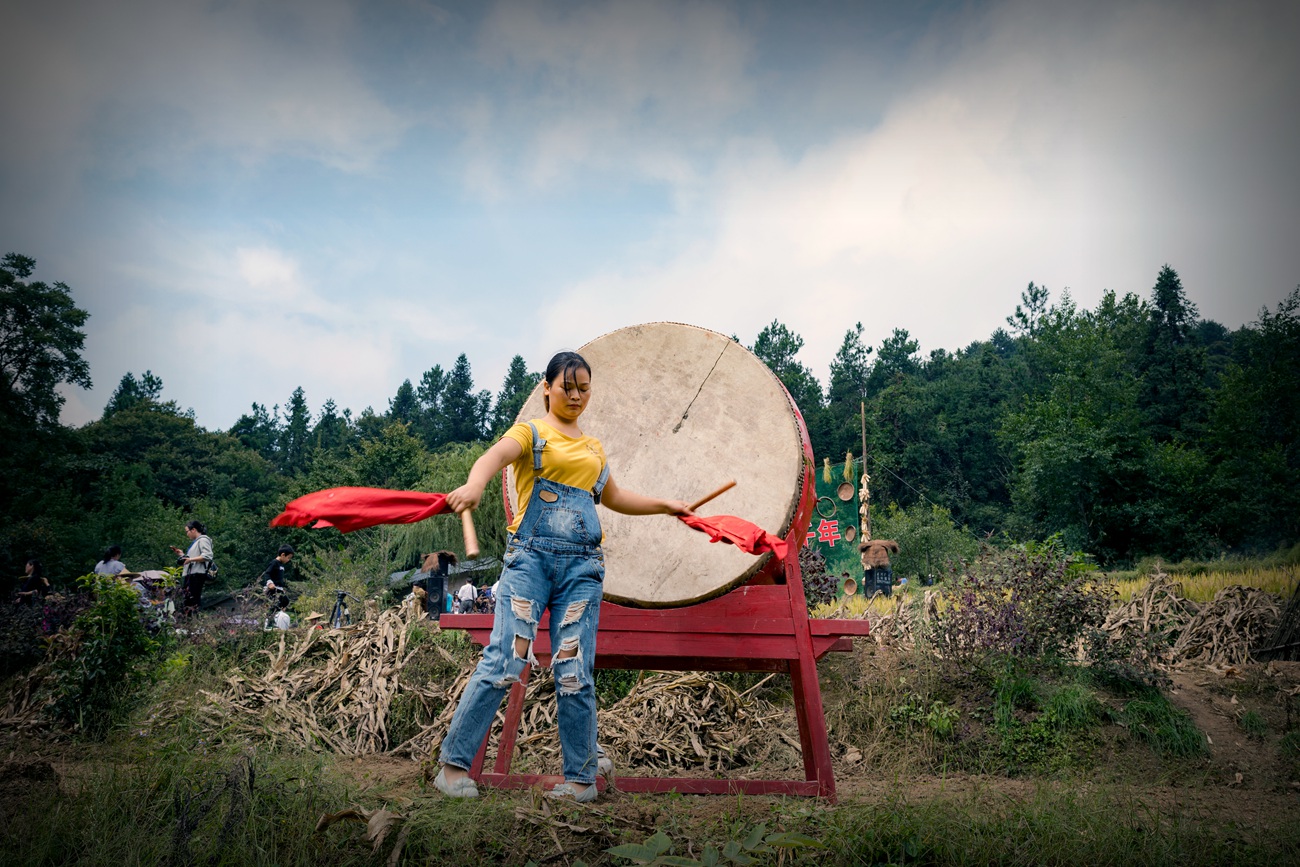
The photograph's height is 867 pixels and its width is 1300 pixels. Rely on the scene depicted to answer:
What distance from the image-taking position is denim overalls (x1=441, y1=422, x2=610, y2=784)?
8.73 ft

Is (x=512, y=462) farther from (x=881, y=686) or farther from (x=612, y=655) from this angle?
(x=881, y=686)

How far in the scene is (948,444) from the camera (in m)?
54.2

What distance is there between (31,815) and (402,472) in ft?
117

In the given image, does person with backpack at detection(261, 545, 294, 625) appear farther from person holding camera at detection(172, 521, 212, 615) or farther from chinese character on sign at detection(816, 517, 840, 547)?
chinese character on sign at detection(816, 517, 840, 547)

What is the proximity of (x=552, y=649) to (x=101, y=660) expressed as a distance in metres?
3.62

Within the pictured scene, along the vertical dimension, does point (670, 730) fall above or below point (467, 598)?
below

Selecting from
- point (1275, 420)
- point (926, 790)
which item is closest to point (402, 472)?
point (1275, 420)

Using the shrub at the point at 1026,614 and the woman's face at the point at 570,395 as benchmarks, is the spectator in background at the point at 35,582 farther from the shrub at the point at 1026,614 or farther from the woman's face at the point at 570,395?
the shrub at the point at 1026,614

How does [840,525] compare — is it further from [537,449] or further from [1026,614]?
[537,449]

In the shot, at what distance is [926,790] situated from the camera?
151 inches

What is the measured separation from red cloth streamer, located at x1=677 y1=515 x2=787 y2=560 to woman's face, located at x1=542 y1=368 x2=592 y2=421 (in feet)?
2.09

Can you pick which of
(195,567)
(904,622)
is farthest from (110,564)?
(904,622)

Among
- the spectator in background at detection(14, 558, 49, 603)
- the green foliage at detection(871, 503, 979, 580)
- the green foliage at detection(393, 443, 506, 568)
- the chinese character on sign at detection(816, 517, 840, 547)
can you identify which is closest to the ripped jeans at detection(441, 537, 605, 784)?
the spectator in background at detection(14, 558, 49, 603)

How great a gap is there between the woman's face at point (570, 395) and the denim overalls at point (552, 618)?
0.15 metres
